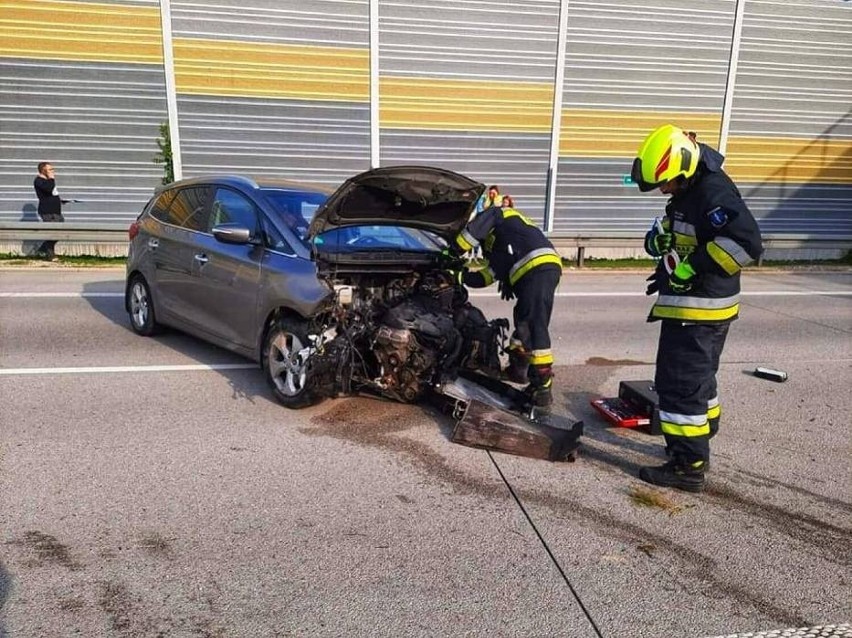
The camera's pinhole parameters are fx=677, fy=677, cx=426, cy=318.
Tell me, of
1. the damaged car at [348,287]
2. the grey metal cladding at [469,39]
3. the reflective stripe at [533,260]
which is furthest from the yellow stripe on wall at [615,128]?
the reflective stripe at [533,260]

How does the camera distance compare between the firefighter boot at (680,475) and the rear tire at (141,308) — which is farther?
the rear tire at (141,308)

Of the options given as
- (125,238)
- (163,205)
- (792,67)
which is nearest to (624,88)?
(792,67)

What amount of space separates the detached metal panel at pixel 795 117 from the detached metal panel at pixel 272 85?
9.72 m

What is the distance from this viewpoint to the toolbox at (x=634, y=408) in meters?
4.98

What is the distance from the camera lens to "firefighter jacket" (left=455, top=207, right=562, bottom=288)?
5250 millimetres

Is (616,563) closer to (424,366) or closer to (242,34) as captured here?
(424,366)

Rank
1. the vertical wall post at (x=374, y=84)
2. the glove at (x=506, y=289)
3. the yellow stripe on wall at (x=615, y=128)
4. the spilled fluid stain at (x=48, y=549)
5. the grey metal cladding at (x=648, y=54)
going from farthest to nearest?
1. the yellow stripe on wall at (x=615, y=128)
2. the grey metal cladding at (x=648, y=54)
3. the vertical wall post at (x=374, y=84)
4. the glove at (x=506, y=289)
5. the spilled fluid stain at (x=48, y=549)

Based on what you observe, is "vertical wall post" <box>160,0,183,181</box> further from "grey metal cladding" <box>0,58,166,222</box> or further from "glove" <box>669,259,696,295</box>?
"glove" <box>669,259,696,295</box>

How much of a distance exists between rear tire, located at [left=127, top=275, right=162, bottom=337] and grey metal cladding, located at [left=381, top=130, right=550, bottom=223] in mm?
9491

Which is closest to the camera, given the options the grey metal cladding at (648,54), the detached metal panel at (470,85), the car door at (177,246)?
the car door at (177,246)

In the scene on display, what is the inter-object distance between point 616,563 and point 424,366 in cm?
200

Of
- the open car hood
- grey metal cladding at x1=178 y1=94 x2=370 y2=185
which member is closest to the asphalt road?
the open car hood

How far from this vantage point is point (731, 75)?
16.9m

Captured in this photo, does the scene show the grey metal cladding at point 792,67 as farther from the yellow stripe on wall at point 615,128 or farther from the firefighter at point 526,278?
A: the firefighter at point 526,278
